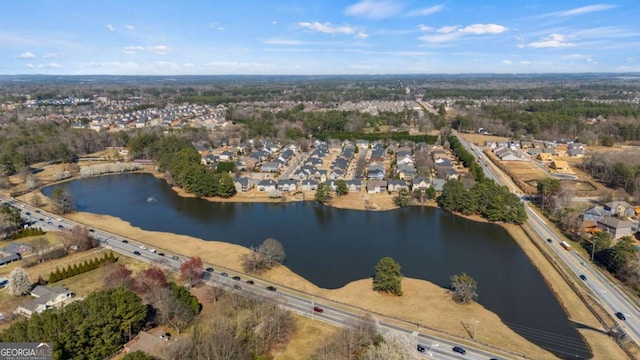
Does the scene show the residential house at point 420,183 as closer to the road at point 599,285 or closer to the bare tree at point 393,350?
the road at point 599,285

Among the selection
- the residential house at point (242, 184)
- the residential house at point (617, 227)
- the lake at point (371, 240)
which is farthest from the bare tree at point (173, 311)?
the residential house at point (617, 227)

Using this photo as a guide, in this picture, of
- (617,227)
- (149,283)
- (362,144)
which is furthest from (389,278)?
(362,144)

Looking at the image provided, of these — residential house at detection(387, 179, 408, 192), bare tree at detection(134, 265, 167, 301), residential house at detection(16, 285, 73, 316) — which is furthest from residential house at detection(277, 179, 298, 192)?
residential house at detection(16, 285, 73, 316)

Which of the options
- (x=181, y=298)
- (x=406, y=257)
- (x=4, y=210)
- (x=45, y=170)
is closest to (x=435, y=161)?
(x=406, y=257)

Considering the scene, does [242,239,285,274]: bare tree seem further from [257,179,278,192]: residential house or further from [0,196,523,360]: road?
[257,179,278,192]: residential house

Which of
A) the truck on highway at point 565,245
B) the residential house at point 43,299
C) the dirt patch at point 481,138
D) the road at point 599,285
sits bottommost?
the road at point 599,285

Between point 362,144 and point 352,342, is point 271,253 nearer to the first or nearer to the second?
point 352,342
